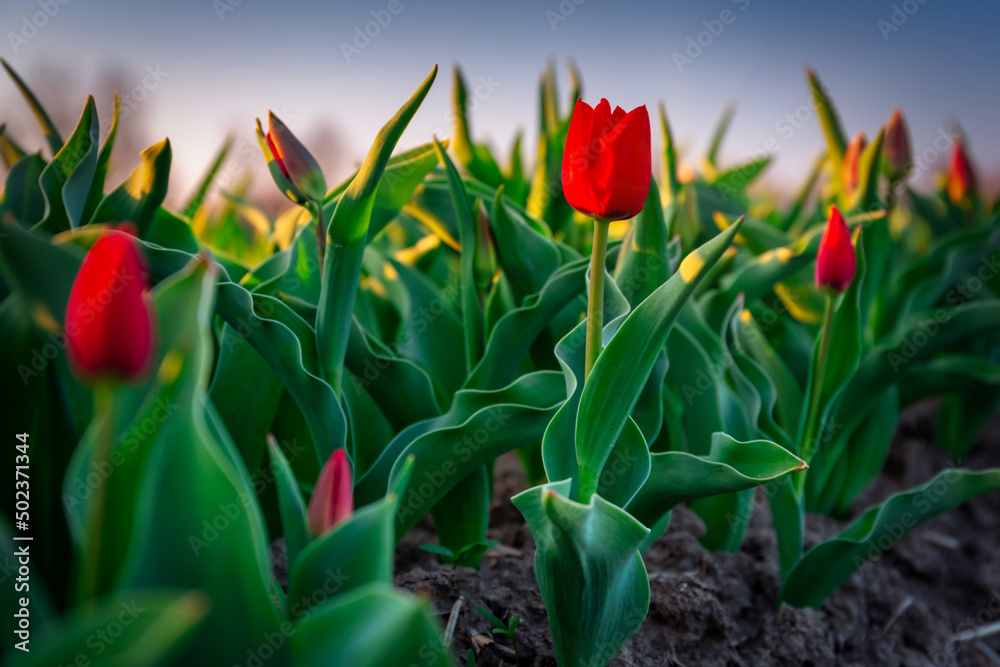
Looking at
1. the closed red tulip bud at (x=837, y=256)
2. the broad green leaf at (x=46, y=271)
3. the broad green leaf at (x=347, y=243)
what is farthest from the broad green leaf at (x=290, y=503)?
Result: the closed red tulip bud at (x=837, y=256)

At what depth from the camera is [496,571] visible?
44.4 inches

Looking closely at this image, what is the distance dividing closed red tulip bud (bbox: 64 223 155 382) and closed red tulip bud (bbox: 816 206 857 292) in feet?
3.09

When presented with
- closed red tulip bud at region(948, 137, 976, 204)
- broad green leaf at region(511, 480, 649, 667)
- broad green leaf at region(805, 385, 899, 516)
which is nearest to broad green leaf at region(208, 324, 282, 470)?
broad green leaf at region(511, 480, 649, 667)

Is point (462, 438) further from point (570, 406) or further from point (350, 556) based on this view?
point (350, 556)

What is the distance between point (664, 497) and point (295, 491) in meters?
0.50

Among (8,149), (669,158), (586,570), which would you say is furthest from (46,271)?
(669,158)

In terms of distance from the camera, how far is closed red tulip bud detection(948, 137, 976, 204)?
221 cm

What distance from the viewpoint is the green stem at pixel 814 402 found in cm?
117

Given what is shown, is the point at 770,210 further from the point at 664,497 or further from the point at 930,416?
the point at 664,497

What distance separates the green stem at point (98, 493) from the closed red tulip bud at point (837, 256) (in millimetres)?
958

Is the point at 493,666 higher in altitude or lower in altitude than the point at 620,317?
lower

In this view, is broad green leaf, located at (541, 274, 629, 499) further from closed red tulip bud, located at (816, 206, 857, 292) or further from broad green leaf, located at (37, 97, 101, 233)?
broad green leaf, located at (37, 97, 101, 233)

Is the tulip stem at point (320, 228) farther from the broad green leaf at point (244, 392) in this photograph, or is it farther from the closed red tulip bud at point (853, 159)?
the closed red tulip bud at point (853, 159)

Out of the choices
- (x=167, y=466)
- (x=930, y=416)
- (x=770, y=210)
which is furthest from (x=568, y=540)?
(x=930, y=416)
